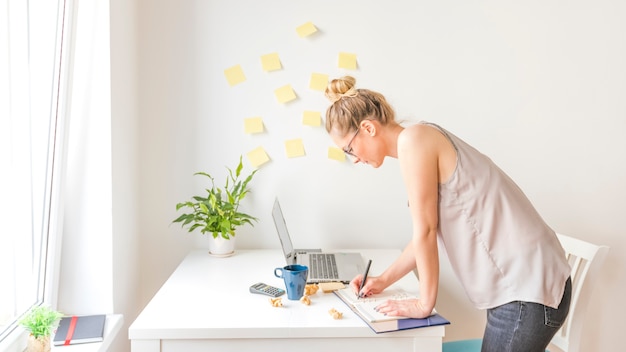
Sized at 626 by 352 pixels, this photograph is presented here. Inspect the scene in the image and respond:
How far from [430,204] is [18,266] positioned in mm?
1119

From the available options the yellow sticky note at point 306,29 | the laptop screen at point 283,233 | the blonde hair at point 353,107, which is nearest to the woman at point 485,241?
the blonde hair at point 353,107

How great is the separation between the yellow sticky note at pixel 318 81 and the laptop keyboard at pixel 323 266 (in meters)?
0.67

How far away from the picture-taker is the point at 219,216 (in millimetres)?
2227

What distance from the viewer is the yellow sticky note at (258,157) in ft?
7.85

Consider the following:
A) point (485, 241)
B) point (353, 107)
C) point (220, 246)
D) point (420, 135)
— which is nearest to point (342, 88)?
point (353, 107)

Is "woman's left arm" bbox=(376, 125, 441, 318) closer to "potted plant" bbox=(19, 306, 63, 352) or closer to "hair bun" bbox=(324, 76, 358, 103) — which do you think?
"hair bun" bbox=(324, 76, 358, 103)

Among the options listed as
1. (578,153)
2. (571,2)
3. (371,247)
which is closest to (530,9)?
(571,2)

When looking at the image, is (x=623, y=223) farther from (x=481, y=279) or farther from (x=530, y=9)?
(x=481, y=279)

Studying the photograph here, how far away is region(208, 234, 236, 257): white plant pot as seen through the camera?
7.36 ft

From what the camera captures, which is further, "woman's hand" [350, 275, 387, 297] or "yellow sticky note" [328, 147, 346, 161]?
"yellow sticky note" [328, 147, 346, 161]

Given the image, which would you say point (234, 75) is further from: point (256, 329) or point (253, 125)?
point (256, 329)

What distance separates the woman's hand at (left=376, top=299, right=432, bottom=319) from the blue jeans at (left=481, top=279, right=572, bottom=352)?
7.4 inches

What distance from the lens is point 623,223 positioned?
2.43 metres

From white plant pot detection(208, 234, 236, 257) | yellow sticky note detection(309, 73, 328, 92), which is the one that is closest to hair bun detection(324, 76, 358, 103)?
yellow sticky note detection(309, 73, 328, 92)
